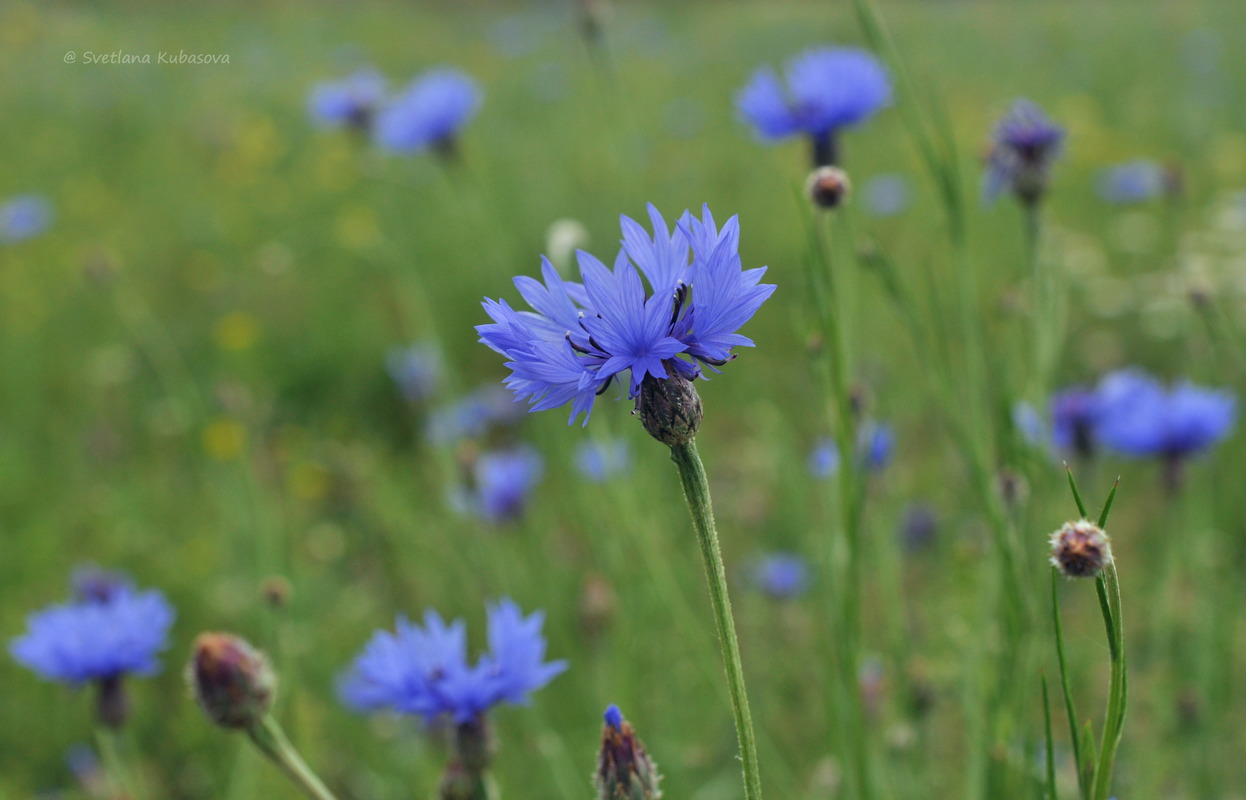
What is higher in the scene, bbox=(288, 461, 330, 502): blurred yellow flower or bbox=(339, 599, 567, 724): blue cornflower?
bbox=(288, 461, 330, 502): blurred yellow flower

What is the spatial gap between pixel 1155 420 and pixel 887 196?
2498 mm

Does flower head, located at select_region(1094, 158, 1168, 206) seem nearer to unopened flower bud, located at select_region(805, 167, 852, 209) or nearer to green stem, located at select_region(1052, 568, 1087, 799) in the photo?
unopened flower bud, located at select_region(805, 167, 852, 209)

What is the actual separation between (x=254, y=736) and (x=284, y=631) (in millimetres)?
593

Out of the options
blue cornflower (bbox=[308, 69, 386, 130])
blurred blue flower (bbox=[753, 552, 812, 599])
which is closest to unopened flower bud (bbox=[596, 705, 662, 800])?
blurred blue flower (bbox=[753, 552, 812, 599])

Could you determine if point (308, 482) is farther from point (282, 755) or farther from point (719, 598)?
point (719, 598)

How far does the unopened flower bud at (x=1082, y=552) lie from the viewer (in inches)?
20.2

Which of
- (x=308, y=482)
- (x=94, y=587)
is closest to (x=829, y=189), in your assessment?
(x=94, y=587)

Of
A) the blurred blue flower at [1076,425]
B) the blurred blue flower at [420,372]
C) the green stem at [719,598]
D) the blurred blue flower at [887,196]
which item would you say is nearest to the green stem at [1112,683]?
the green stem at [719,598]

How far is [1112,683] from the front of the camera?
0.54 metres

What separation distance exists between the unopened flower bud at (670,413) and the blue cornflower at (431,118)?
1.50 metres

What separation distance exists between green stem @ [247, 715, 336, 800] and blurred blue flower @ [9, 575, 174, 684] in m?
0.45

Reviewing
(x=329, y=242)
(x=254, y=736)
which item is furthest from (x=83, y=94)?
Result: (x=254, y=736)

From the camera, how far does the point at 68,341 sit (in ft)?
10.9

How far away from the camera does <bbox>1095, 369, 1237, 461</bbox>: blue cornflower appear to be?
143 centimetres
